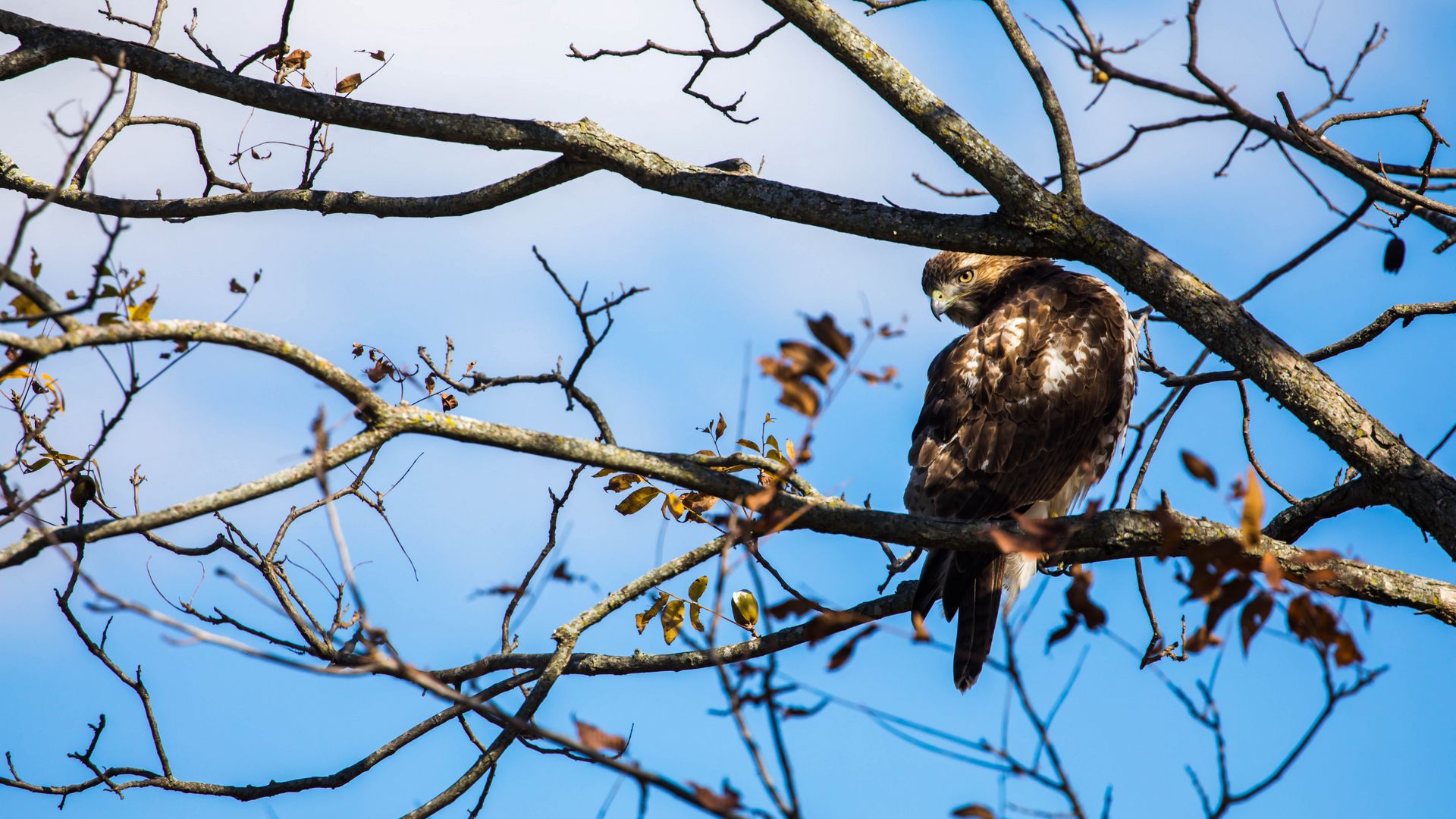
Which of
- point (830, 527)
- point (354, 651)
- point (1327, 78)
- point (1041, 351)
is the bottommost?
point (830, 527)

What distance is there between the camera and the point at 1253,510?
233cm

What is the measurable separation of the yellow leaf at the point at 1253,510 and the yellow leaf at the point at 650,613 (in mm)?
2651

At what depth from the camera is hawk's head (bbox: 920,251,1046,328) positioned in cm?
685

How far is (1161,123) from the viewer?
3230 mm

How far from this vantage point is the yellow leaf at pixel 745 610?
457 cm

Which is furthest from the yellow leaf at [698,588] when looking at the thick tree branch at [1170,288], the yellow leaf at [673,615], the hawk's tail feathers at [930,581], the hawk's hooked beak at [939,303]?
the hawk's hooked beak at [939,303]

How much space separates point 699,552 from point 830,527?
1.28 metres

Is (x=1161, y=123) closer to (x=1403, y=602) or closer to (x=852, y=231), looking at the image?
(x=852, y=231)

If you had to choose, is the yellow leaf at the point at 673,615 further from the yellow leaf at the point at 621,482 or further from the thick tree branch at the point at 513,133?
the thick tree branch at the point at 513,133

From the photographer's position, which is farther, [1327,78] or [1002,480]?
[1002,480]

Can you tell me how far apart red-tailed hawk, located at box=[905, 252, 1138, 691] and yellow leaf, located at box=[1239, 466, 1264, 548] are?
2719 millimetres

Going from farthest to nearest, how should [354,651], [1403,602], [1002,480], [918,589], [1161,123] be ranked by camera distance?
[1002,480] < [918,589] < [354,651] < [1403,602] < [1161,123]

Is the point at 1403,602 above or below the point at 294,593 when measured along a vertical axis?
below

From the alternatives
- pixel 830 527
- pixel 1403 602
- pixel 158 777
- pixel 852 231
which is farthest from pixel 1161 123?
pixel 158 777
